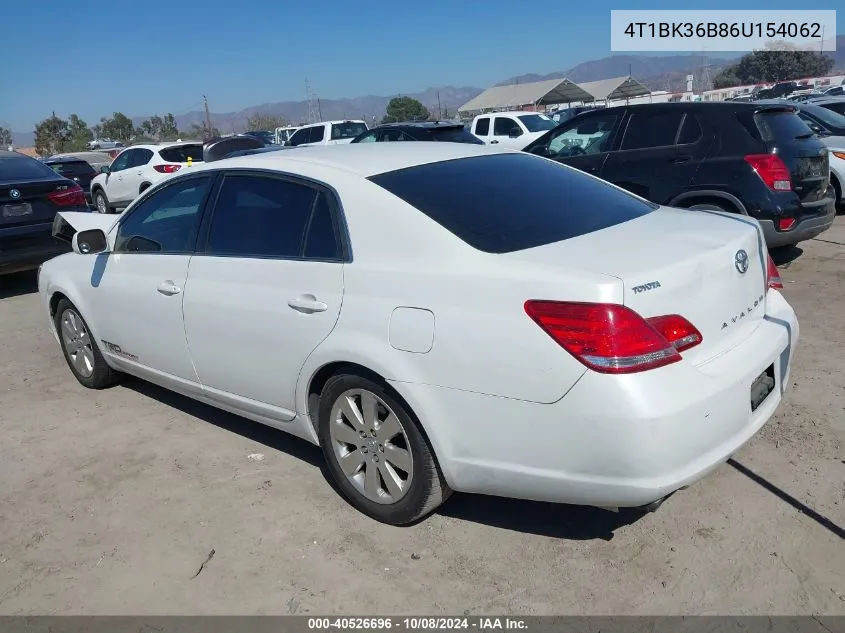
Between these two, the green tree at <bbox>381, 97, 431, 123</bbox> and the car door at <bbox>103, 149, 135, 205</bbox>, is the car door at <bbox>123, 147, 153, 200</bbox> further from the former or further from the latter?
the green tree at <bbox>381, 97, 431, 123</bbox>

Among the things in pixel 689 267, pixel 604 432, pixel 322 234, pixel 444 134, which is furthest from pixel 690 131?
pixel 444 134

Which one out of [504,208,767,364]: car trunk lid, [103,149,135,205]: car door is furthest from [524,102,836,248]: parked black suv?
[103,149,135,205]: car door

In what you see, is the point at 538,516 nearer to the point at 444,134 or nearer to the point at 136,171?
the point at 444,134

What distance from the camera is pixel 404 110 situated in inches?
2746

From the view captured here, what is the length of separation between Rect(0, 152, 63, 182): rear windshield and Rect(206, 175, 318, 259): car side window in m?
5.82

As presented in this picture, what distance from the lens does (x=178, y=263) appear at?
160 inches

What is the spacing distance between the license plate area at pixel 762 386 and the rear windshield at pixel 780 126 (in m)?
4.48

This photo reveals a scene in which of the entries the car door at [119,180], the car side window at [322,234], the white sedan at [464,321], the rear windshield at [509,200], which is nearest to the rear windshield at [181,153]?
the car door at [119,180]

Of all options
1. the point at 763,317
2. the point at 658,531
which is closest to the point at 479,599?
the point at 658,531

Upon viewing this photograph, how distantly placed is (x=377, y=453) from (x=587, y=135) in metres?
5.83

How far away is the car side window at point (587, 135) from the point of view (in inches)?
309

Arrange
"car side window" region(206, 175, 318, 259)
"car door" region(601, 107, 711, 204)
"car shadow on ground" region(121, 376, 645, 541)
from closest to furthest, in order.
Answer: "car shadow on ground" region(121, 376, 645, 541), "car side window" region(206, 175, 318, 259), "car door" region(601, 107, 711, 204)

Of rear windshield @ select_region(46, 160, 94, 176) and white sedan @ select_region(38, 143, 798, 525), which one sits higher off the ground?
white sedan @ select_region(38, 143, 798, 525)

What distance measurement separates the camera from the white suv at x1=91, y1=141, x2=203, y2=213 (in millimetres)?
14617
